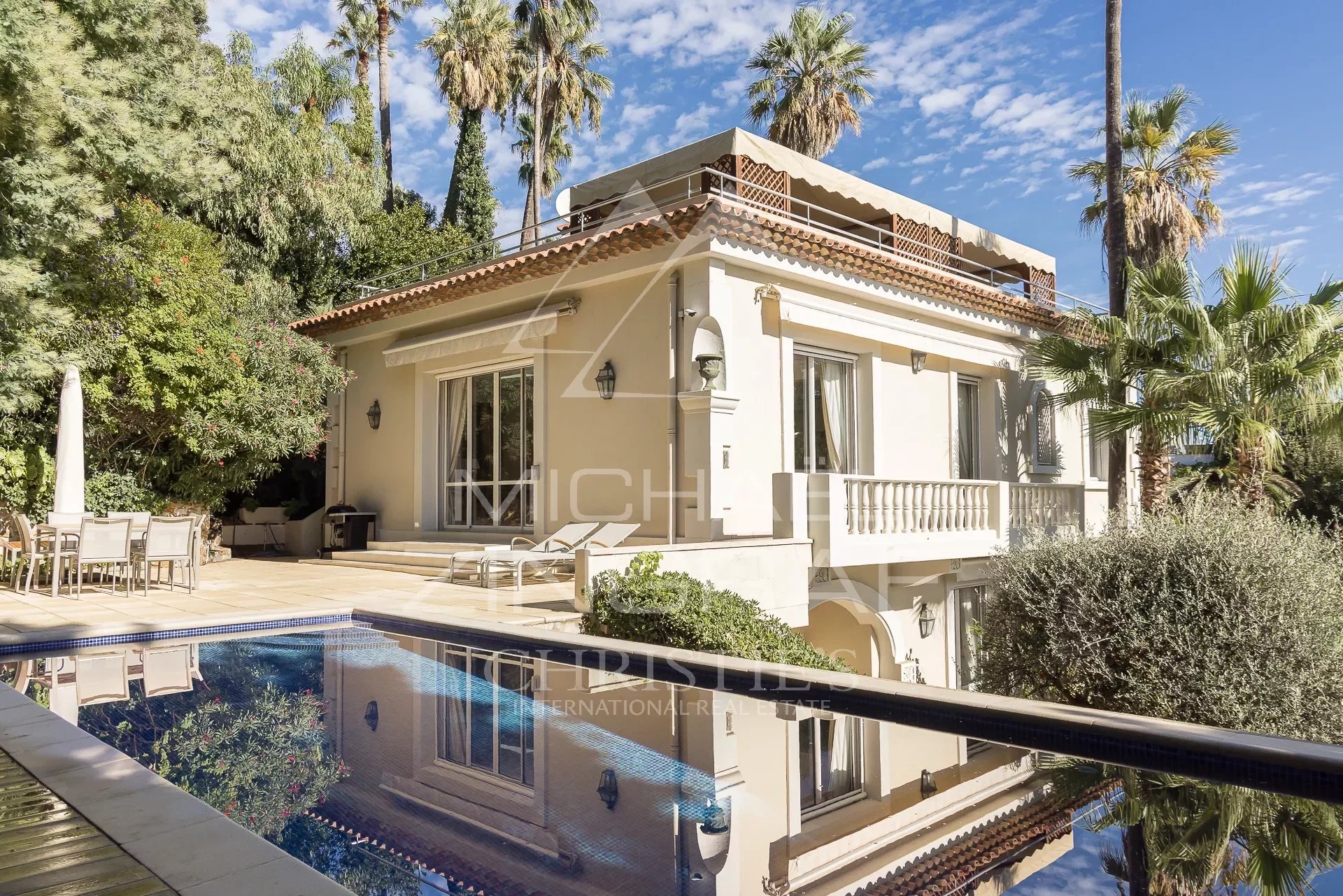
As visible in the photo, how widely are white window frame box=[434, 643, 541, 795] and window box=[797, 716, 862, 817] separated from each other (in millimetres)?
1371

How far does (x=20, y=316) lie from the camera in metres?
10.6

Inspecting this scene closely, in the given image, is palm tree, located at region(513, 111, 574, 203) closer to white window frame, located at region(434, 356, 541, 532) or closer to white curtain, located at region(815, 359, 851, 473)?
white window frame, located at region(434, 356, 541, 532)

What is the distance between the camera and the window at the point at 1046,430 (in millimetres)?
16750

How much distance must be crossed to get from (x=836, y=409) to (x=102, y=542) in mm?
9374

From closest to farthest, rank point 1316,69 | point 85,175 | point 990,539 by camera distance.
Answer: point 85,175
point 990,539
point 1316,69

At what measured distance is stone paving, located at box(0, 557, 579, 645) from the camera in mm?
7785

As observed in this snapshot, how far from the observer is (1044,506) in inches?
538

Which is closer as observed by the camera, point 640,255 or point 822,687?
point 822,687

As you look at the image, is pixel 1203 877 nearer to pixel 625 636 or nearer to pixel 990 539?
pixel 625 636

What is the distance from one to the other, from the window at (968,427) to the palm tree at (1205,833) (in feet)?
38.3

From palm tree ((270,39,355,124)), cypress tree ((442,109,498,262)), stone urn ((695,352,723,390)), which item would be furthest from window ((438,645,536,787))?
cypress tree ((442,109,498,262))

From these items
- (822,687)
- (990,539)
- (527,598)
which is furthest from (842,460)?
(822,687)

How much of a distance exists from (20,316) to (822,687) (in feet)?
34.8

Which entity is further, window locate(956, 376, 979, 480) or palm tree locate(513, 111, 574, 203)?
palm tree locate(513, 111, 574, 203)
